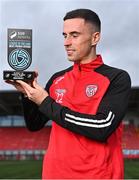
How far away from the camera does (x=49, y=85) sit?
1.72 meters

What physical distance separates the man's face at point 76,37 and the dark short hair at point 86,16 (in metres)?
0.01

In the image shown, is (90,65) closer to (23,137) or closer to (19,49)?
(19,49)

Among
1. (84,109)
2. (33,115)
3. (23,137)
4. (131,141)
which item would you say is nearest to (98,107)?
(84,109)

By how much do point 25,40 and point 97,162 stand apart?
1.55ft

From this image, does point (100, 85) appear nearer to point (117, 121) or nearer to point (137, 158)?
point (117, 121)

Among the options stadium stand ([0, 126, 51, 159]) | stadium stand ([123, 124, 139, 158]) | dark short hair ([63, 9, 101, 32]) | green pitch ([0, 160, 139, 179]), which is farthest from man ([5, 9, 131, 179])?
stadium stand ([123, 124, 139, 158])

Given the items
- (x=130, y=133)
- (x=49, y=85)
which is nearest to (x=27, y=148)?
(x=130, y=133)

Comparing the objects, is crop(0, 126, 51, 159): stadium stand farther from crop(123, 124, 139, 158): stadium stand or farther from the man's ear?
the man's ear

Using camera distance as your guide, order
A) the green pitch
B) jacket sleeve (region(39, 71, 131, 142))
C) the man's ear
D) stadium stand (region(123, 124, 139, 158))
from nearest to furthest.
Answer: jacket sleeve (region(39, 71, 131, 142)) → the man's ear → the green pitch → stadium stand (region(123, 124, 139, 158))

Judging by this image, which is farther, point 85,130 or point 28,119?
point 28,119

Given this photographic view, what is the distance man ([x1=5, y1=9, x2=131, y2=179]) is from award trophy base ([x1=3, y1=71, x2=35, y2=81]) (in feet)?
0.06

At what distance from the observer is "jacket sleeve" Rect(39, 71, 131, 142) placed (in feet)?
4.86

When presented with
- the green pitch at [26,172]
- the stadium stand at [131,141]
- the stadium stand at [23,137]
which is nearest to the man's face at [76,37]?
the green pitch at [26,172]

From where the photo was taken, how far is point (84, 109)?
5.02ft
